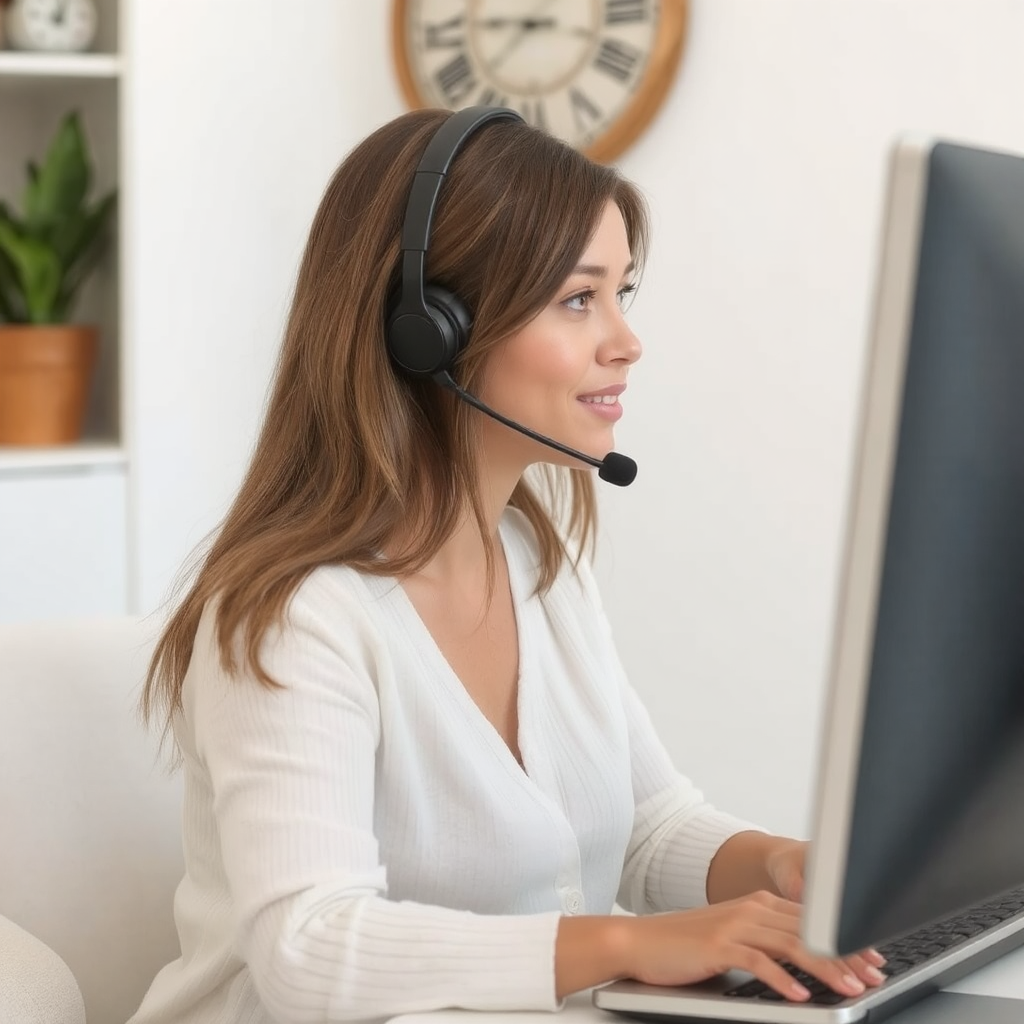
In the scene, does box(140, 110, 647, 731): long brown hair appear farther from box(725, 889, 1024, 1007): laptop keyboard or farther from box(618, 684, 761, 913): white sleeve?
box(725, 889, 1024, 1007): laptop keyboard

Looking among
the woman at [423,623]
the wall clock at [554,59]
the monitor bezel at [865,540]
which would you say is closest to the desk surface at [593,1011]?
the woman at [423,623]

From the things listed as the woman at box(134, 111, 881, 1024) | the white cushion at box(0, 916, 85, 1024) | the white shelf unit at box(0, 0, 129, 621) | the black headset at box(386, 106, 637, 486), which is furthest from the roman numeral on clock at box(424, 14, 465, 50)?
the white cushion at box(0, 916, 85, 1024)

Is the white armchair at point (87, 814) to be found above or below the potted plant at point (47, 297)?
below

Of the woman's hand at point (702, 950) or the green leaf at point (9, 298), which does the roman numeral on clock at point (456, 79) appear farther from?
the woman's hand at point (702, 950)

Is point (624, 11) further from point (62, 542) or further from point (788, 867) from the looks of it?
point (788, 867)

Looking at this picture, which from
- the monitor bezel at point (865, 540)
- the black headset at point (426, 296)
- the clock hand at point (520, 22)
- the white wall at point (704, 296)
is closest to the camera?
the monitor bezel at point (865, 540)

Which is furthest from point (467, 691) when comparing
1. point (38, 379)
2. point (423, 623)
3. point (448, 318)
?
point (38, 379)

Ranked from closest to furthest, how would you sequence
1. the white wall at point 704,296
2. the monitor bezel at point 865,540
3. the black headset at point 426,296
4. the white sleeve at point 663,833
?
the monitor bezel at point 865,540 → the black headset at point 426,296 → the white sleeve at point 663,833 → the white wall at point 704,296

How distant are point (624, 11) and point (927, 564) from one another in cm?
185

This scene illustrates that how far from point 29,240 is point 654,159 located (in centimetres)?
96

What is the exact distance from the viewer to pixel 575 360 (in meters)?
1.22

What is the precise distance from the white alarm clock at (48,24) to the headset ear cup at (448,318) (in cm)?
143

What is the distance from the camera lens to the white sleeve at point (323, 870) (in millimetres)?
913

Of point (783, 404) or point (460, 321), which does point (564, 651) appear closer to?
point (460, 321)
